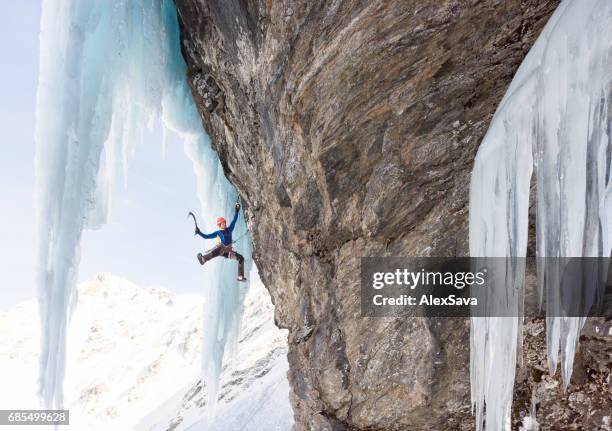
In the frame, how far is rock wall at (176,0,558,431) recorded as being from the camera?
4855mm

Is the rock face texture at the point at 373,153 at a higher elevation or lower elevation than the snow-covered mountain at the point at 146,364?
higher

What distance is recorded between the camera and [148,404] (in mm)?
31344

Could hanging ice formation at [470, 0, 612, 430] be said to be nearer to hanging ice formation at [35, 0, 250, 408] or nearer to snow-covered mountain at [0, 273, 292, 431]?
hanging ice formation at [35, 0, 250, 408]

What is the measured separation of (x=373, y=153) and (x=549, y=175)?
2.01 meters

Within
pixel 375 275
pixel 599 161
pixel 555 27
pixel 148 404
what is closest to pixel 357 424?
pixel 375 275

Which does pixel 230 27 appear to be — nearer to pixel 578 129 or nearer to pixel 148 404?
pixel 578 129

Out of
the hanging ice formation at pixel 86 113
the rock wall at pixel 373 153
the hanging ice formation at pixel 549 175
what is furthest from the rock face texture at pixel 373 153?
the hanging ice formation at pixel 86 113

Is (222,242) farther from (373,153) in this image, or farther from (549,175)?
(549,175)

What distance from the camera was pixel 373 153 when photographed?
213 inches

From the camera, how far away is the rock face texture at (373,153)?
4.86 metres

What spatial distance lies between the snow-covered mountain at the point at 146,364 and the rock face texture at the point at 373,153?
5717 millimetres

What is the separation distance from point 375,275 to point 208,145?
5.43m

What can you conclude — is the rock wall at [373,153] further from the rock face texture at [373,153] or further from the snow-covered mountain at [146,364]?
the snow-covered mountain at [146,364]

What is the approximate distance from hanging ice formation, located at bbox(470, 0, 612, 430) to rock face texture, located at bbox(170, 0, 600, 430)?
394mm
